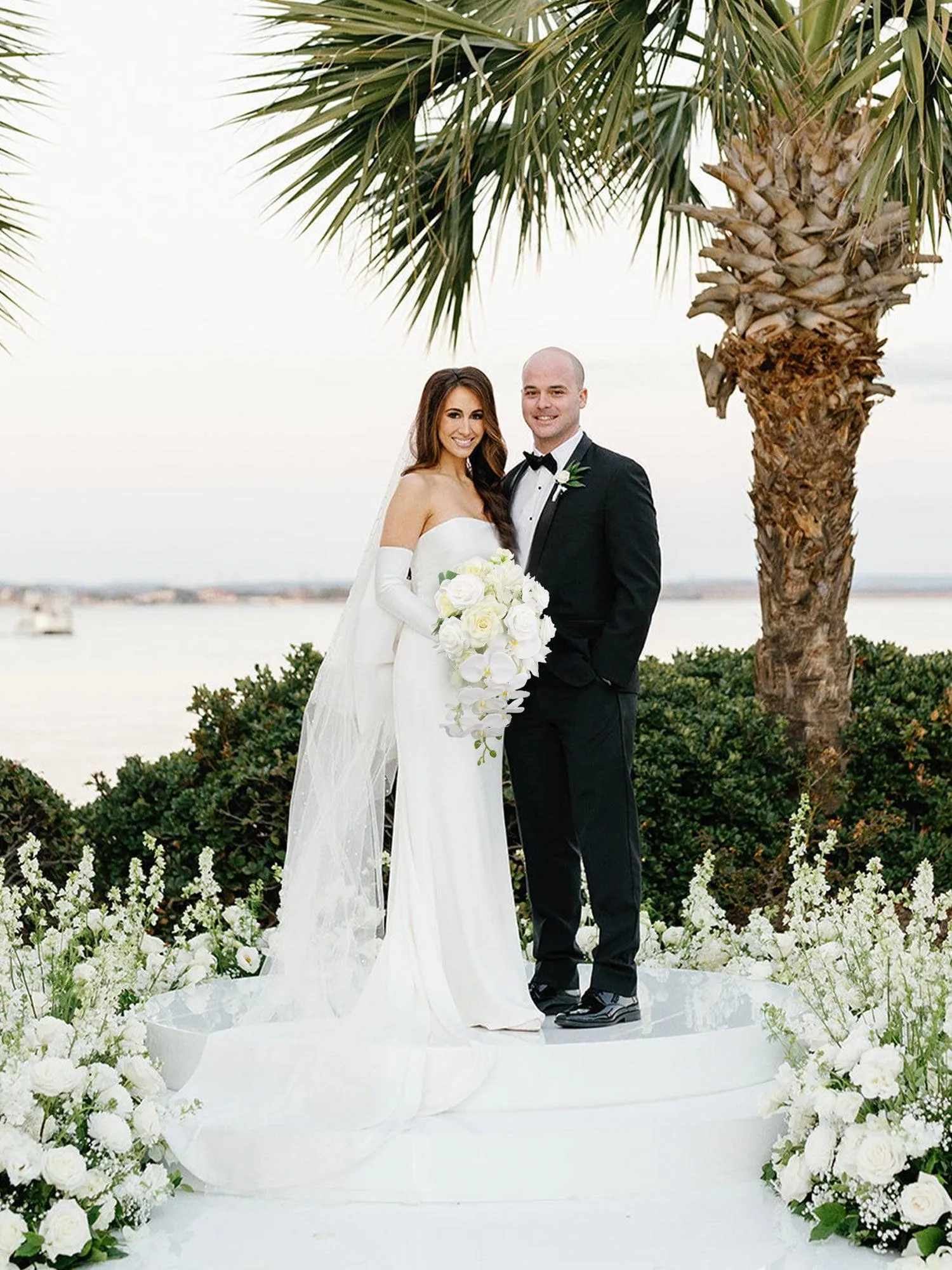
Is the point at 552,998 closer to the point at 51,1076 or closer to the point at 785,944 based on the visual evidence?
the point at 785,944

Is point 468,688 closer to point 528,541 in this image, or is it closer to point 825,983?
point 528,541

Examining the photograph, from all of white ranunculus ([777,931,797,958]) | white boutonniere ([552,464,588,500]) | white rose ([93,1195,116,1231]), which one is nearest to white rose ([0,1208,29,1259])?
white rose ([93,1195,116,1231])

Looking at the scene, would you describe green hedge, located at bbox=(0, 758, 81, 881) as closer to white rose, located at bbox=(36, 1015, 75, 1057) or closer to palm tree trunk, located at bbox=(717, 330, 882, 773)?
white rose, located at bbox=(36, 1015, 75, 1057)

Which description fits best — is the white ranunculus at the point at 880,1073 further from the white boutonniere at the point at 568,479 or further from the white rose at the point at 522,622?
the white boutonniere at the point at 568,479

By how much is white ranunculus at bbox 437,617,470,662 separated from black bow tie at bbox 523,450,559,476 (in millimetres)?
807

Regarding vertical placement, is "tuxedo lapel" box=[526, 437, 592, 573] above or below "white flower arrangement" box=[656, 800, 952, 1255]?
above

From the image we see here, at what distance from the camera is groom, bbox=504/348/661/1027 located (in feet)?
17.4

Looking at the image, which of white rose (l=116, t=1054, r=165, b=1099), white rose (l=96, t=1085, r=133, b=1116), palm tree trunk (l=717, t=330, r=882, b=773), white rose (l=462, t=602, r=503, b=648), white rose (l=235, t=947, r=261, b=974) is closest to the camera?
white rose (l=96, t=1085, r=133, b=1116)

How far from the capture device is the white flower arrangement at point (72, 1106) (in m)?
4.27

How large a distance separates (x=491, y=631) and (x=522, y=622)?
0.10m

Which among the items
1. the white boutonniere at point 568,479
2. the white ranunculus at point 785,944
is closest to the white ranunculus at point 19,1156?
the white boutonniere at point 568,479

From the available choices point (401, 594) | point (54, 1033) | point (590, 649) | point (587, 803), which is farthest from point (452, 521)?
point (54, 1033)

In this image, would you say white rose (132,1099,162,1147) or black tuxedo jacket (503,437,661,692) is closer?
white rose (132,1099,162,1147)

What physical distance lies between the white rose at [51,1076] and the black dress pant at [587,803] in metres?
1.89
